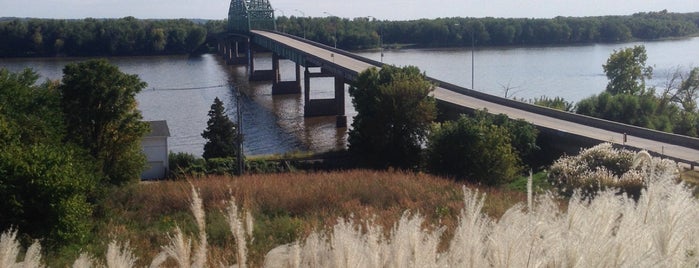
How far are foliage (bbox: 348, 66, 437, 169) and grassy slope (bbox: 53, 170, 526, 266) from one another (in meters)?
13.4

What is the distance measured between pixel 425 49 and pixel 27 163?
81.2 meters

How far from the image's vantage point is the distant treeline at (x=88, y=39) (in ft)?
272

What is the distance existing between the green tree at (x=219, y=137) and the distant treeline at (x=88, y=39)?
61.3 metres

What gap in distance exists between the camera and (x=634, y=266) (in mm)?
2717

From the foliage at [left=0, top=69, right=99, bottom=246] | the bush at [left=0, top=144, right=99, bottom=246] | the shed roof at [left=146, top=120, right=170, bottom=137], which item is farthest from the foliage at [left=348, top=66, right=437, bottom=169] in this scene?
the bush at [left=0, top=144, right=99, bottom=246]

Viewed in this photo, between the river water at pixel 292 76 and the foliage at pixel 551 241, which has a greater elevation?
the foliage at pixel 551 241

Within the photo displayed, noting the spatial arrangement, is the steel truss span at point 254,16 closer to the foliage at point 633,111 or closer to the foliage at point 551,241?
the foliage at point 633,111

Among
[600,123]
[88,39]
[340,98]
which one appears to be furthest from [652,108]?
[88,39]

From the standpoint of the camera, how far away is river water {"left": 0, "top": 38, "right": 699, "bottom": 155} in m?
37.2

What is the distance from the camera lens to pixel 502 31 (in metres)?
86.1

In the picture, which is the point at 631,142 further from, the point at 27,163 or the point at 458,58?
the point at 458,58

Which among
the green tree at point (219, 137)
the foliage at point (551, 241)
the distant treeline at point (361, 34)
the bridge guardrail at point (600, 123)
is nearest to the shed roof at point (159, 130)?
the green tree at point (219, 137)

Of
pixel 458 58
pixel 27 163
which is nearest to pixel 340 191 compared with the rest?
pixel 27 163

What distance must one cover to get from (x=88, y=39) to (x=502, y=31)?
4581cm
